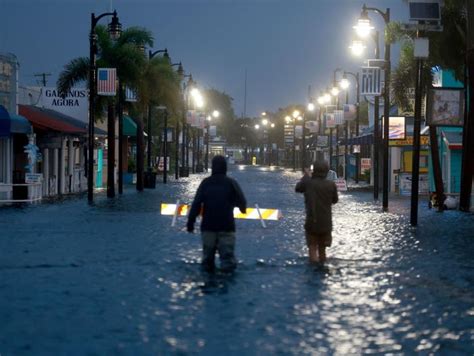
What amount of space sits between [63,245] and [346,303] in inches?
334

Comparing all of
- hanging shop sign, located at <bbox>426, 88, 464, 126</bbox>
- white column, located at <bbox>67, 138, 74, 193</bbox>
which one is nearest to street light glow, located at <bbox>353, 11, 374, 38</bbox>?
hanging shop sign, located at <bbox>426, 88, 464, 126</bbox>

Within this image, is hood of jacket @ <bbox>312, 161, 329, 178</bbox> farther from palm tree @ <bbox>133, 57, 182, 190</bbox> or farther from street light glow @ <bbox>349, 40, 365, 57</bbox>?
palm tree @ <bbox>133, 57, 182, 190</bbox>

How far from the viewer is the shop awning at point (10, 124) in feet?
108

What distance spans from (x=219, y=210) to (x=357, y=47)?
22299 mm

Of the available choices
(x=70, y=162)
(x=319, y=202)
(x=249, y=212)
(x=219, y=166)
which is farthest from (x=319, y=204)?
(x=70, y=162)

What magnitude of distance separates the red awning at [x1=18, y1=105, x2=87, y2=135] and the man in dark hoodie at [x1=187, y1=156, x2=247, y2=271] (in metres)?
26.0

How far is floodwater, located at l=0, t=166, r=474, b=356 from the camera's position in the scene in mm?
8672

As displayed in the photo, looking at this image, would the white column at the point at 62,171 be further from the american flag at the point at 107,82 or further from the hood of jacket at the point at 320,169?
the hood of jacket at the point at 320,169

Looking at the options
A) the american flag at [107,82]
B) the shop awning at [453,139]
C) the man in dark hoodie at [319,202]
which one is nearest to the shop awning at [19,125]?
the american flag at [107,82]

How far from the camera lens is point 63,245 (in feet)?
59.6

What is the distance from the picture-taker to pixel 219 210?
43.7 feet

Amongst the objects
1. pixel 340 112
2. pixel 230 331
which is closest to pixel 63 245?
pixel 230 331

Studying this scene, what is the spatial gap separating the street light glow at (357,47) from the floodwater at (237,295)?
13.7 m

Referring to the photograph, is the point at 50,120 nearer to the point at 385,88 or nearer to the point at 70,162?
the point at 70,162
